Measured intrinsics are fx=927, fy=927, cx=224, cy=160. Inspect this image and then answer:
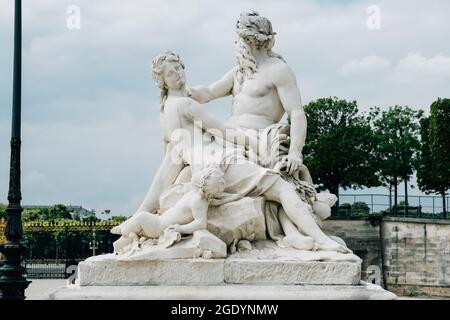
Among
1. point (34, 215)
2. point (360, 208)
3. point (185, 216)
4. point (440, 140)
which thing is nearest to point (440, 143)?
point (440, 140)

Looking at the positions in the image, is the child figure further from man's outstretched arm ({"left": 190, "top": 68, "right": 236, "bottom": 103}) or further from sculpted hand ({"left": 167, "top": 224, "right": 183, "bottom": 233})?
man's outstretched arm ({"left": 190, "top": 68, "right": 236, "bottom": 103})

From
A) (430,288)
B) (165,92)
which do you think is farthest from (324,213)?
(430,288)

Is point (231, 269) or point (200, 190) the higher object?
point (200, 190)

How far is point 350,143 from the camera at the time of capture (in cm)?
4288

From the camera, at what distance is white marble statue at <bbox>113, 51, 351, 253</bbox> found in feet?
29.7

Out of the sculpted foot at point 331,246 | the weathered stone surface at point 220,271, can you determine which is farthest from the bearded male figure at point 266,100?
the weathered stone surface at point 220,271

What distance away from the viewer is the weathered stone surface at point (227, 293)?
8406 mm

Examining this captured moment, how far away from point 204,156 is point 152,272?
54.3 inches

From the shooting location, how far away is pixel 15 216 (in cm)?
1506

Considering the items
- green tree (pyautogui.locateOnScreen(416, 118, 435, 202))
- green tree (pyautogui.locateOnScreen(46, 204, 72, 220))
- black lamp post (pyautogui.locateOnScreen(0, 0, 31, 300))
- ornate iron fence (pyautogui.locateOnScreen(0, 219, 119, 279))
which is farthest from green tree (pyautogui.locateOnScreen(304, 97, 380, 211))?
black lamp post (pyautogui.locateOnScreen(0, 0, 31, 300))

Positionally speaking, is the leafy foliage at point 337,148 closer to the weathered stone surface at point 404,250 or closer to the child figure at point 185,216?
the weathered stone surface at point 404,250
